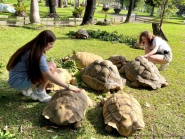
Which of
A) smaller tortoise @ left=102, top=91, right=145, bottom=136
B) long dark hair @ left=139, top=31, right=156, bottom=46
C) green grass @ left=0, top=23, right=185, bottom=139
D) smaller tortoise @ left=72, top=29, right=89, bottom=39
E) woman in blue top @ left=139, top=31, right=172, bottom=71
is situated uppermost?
long dark hair @ left=139, top=31, right=156, bottom=46

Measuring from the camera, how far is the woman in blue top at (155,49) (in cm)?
556

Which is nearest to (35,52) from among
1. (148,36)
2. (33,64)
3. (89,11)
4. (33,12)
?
(33,64)

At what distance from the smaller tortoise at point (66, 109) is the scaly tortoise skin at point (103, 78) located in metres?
1.06

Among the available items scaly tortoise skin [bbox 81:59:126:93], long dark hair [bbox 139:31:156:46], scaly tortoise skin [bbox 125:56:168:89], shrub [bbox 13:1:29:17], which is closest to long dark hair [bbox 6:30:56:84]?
scaly tortoise skin [bbox 81:59:126:93]

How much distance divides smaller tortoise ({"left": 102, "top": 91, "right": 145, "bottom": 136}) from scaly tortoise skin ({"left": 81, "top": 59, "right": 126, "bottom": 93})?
937mm

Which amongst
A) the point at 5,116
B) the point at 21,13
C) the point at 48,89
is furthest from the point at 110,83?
the point at 21,13

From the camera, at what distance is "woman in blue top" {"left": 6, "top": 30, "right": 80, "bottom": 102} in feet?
10.1

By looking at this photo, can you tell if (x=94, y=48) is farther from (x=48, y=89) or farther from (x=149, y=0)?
(x=149, y=0)

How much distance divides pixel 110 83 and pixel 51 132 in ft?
5.68

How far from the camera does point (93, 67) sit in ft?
14.8

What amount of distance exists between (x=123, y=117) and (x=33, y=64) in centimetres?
151

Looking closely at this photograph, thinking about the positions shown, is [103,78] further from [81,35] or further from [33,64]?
[81,35]

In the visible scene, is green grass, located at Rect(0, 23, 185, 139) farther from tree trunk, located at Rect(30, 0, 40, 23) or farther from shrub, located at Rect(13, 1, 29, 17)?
shrub, located at Rect(13, 1, 29, 17)

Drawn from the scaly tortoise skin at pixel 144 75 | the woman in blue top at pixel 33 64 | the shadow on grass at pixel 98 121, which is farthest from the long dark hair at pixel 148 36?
the woman in blue top at pixel 33 64
